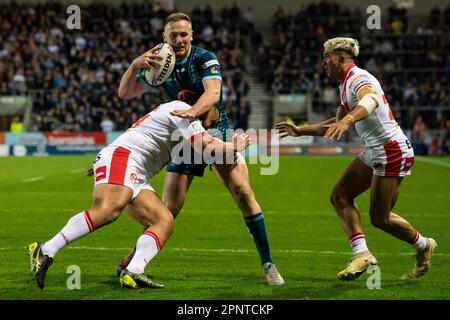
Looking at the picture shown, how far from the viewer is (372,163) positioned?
25.1ft

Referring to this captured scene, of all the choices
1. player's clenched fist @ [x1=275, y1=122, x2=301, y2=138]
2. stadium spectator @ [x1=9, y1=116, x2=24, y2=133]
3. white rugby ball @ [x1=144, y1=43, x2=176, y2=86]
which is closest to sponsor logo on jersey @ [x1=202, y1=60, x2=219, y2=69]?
white rugby ball @ [x1=144, y1=43, x2=176, y2=86]

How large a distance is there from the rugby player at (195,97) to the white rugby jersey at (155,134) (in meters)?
0.45

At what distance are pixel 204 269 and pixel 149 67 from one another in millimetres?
2133

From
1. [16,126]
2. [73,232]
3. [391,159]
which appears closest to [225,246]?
[391,159]

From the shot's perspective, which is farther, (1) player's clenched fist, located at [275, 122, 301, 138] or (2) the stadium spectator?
→ (2) the stadium spectator

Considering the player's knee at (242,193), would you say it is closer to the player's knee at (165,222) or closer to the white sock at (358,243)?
the player's knee at (165,222)

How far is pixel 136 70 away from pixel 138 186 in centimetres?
126

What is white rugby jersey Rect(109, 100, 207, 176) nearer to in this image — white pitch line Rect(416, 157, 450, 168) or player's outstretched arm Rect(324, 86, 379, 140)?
player's outstretched arm Rect(324, 86, 379, 140)

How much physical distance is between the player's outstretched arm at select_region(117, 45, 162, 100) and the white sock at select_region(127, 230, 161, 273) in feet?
5.39

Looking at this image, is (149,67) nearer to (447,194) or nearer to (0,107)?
(447,194)

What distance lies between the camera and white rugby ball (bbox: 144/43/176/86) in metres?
7.54

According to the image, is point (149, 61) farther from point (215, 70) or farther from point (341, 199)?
point (341, 199)

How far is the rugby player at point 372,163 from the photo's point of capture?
7.53m
